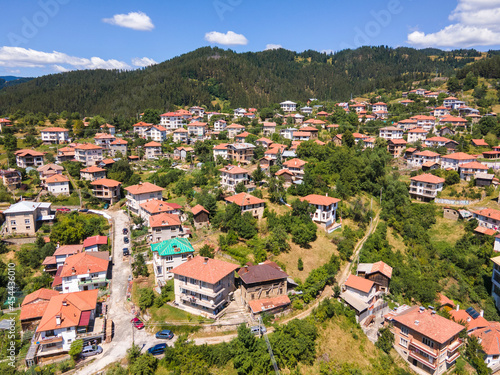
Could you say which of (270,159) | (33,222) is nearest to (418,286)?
(270,159)

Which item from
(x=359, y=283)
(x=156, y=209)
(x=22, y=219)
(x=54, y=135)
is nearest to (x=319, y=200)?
(x=359, y=283)

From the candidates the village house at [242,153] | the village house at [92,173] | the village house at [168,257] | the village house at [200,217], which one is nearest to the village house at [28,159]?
Answer: the village house at [92,173]

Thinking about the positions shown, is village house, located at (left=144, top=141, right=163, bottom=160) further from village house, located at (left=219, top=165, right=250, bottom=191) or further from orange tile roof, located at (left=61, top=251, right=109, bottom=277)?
orange tile roof, located at (left=61, top=251, right=109, bottom=277)

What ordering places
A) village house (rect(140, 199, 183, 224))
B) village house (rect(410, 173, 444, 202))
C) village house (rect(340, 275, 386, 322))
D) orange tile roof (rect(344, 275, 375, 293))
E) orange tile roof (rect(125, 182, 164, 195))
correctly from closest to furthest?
village house (rect(340, 275, 386, 322)) < orange tile roof (rect(344, 275, 375, 293)) < village house (rect(140, 199, 183, 224)) < orange tile roof (rect(125, 182, 164, 195)) < village house (rect(410, 173, 444, 202))

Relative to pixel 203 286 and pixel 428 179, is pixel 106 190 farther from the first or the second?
pixel 428 179

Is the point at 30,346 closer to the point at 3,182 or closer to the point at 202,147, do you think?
the point at 3,182

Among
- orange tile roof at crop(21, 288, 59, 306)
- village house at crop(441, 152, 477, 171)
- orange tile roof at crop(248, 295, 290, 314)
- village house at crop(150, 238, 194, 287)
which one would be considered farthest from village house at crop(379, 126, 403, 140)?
orange tile roof at crop(21, 288, 59, 306)
